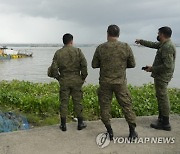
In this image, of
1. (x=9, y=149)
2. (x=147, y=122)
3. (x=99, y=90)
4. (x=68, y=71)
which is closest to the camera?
(x=9, y=149)

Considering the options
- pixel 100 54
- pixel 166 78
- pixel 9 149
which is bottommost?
pixel 9 149

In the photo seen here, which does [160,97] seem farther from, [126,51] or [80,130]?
[80,130]

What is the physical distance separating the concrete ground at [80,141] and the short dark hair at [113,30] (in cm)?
184

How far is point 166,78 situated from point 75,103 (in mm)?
1825

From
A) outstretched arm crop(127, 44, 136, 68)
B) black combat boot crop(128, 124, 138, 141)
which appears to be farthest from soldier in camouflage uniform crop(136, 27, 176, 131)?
black combat boot crop(128, 124, 138, 141)

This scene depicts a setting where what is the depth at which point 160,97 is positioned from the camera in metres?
5.49

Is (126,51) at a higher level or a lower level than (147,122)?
higher

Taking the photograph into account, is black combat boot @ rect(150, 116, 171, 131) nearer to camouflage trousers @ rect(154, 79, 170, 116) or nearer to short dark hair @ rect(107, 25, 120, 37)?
camouflage trousers @ rect(154, 79, 170, 116)

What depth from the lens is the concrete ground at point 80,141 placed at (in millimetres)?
4613

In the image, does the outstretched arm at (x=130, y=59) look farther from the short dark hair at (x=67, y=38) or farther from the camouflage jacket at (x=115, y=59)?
the short dark hair at (x=67, y=38)

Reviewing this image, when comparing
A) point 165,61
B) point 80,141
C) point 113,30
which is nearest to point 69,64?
point 113,30

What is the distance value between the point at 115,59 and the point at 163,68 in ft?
3.23

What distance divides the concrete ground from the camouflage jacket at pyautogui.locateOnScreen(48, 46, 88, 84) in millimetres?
1011

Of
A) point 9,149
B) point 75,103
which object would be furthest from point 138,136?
point 9,149
